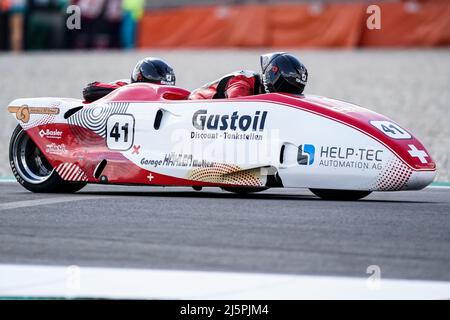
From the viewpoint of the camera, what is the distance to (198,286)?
5.50m

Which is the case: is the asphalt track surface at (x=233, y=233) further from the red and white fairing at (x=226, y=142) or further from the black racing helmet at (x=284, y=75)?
the black racing helmet at (x=284, y=75)

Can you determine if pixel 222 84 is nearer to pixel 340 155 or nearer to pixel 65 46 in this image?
pixel 340 155

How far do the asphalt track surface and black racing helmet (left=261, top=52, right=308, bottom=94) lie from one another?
32.9 inches

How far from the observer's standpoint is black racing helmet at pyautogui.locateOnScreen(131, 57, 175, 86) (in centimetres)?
959

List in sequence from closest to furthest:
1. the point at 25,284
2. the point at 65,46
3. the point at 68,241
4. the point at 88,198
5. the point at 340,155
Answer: the point at 25,284 → the point at 68,241 → the point at 340,155 → the point at 88,198 → the point at 65,46

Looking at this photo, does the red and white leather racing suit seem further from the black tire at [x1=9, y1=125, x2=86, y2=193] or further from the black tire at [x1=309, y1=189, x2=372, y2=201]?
the black tire at [x1=9, y1=125, x2=86, y2=193]

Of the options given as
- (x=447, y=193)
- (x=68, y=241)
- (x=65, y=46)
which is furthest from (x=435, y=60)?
(x=68, y=241)

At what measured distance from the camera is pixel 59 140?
9367 millimetres

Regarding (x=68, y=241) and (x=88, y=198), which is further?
(x=88, y=198)

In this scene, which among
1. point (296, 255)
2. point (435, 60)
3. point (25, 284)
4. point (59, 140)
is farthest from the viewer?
point (435, 60)

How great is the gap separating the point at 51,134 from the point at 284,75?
206 cm

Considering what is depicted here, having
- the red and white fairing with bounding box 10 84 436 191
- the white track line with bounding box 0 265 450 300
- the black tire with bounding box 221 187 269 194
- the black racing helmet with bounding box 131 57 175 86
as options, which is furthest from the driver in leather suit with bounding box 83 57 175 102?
the white track line with bounding box 0 265 450 300

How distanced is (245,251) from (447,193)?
379 cm

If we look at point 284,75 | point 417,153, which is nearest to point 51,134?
point 284,75
